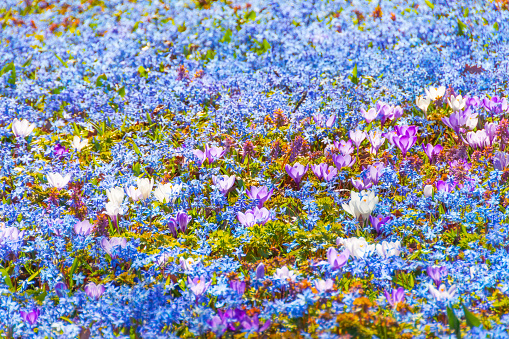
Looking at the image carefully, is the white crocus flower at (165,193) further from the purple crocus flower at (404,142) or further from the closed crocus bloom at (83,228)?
the purple crocus flower at (404,142)

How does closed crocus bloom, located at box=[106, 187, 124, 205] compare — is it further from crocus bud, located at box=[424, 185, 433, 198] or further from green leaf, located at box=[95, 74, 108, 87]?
green leaf, located at box=[95, 74, 108, 87]

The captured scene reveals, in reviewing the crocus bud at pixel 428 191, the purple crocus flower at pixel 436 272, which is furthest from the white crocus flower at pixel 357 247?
the crocus bud at pixel 428 191

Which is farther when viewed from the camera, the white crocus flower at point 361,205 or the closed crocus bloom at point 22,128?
the closed crocus bloom at point 22,128

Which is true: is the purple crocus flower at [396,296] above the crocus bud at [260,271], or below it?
below

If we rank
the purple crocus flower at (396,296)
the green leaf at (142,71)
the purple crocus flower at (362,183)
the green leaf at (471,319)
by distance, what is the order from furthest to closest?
1. the green leaf at (142,71)
2. the purple crocus flower at (362,183)
3. the purple crocus flower at (396,296)
4. the green leaf at (471,319)

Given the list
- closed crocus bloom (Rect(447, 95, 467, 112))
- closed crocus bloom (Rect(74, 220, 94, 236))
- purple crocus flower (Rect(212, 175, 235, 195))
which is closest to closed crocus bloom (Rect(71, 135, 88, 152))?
closed crocus bloom (Rect(74, 220, 94, 236))

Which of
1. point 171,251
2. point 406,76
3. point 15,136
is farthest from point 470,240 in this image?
point 15,136

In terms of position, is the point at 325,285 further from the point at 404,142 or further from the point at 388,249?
the point at 404,142

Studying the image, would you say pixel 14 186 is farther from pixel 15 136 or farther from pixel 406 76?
pixel 406 76
